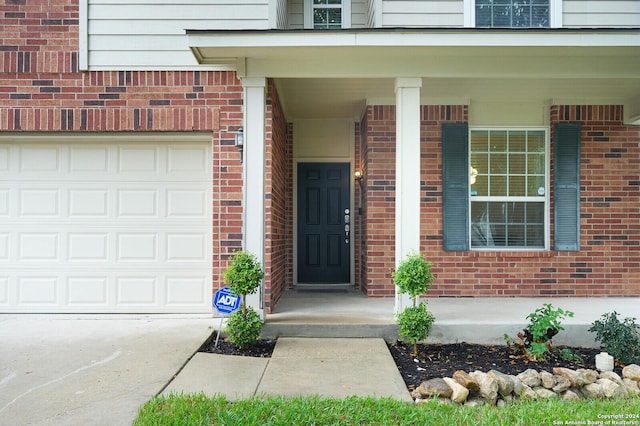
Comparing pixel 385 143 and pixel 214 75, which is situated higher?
pixel 214 75

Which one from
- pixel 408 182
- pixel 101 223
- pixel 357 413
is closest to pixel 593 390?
pixel 357 413

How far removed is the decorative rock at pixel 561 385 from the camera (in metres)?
3.32

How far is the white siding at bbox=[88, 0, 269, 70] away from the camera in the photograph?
5.04 meters

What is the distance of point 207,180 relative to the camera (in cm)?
524

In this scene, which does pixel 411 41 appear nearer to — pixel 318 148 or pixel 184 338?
pixel 318 148

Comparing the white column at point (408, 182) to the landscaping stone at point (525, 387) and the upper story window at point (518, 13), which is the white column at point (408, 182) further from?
the upper story window at point (518, 13)

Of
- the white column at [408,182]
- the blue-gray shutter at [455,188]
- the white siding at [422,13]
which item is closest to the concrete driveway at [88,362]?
the white column at [408,182]

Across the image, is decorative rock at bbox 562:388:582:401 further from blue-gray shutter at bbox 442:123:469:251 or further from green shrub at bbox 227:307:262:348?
blue-gray shutter at bbox 442:123:469:251

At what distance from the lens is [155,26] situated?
506cm

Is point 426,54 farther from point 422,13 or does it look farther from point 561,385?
point 561,385

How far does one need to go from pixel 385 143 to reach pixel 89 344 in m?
4.25

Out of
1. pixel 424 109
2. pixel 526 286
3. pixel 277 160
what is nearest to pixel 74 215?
pixel 277 160

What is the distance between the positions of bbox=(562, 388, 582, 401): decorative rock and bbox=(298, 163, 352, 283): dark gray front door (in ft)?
13.2

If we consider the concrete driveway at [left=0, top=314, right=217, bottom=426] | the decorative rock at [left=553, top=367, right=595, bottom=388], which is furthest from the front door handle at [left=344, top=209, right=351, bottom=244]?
the decorative rock at [left=553, top=367, right=595, bottom=388]
